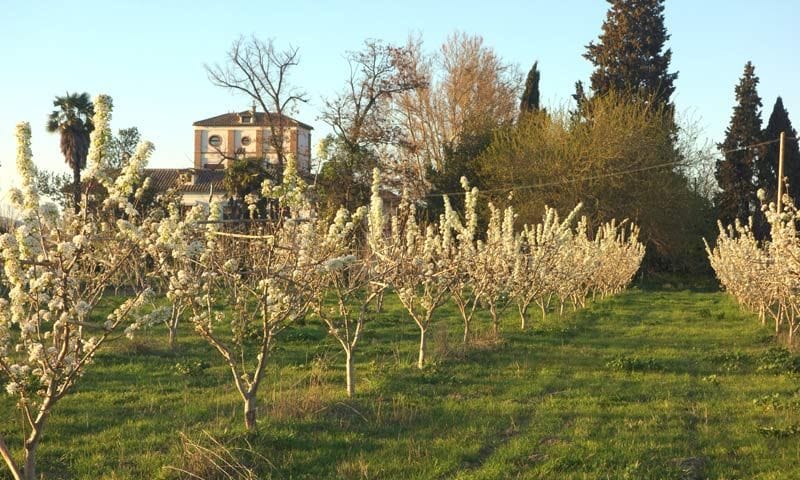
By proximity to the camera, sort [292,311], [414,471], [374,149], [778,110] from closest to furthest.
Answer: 1. [414,471]
2. [292,311]
3. [374,149]
4. [778,110]

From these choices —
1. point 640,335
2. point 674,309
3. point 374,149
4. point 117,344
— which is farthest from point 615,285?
point 117,344

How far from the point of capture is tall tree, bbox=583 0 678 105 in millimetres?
46156

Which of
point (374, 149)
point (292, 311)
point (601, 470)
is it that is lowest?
point (601, 470)

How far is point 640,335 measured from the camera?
57.0 ft

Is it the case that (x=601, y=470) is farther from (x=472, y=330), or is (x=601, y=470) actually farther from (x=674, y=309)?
(x=674, y=309)

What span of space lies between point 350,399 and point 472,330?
7254 mm

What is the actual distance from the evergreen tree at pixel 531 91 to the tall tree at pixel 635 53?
3.18m

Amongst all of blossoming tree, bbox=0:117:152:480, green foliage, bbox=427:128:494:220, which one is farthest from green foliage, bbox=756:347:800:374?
green foliage, bbox=427:128:494:220

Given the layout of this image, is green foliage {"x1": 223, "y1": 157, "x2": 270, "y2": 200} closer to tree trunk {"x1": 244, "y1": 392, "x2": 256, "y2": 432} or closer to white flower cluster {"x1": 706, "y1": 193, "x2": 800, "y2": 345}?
white flower cluster {"x1": 706, "y1": 193, "x2": 800, "y2": 345}

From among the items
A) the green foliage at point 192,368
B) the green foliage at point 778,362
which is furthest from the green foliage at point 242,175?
the green foliage at point 778,362

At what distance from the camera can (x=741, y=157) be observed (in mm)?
42562

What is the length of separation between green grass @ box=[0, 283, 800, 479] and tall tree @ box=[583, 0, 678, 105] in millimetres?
32992

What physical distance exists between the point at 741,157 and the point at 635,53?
8704mm

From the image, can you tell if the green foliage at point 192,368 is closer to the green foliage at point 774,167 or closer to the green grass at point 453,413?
the green grass at point 453,413
